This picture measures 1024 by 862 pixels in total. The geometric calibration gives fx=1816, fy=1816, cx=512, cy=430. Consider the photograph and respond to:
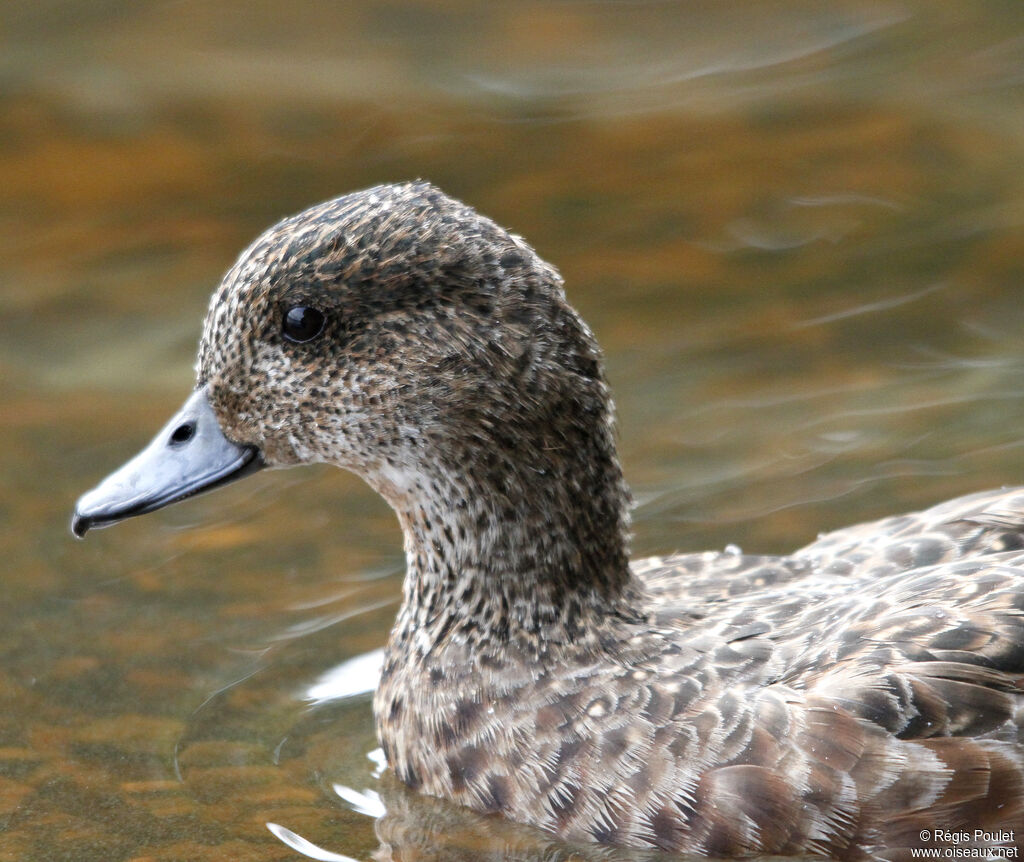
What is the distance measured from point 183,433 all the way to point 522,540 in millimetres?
981

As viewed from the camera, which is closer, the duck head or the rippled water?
the duck head

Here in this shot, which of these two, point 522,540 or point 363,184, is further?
point 363,184

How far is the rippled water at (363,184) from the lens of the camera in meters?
5.47

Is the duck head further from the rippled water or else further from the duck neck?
the rippled water

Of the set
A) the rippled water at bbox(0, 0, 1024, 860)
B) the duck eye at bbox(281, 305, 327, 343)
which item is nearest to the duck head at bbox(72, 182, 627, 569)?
the duck eye at bbox(281, 305, 327, 343)

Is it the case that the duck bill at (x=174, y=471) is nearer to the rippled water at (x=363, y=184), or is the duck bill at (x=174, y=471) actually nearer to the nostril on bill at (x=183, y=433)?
the nostril on bill at (x=183, y=433)

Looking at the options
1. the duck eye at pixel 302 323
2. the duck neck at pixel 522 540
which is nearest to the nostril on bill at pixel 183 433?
the duck eye at pixel 302 323

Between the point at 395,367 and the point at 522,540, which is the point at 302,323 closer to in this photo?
the point at 395,367

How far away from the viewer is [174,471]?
4945 mm

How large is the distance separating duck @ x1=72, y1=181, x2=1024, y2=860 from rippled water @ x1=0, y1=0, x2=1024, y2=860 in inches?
13.5

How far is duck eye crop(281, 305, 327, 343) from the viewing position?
4816 mm

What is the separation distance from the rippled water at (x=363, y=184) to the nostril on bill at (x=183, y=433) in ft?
3.24

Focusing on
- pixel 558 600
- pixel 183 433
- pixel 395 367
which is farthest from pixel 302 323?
pixel 558 600

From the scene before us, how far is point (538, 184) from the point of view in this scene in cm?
923
